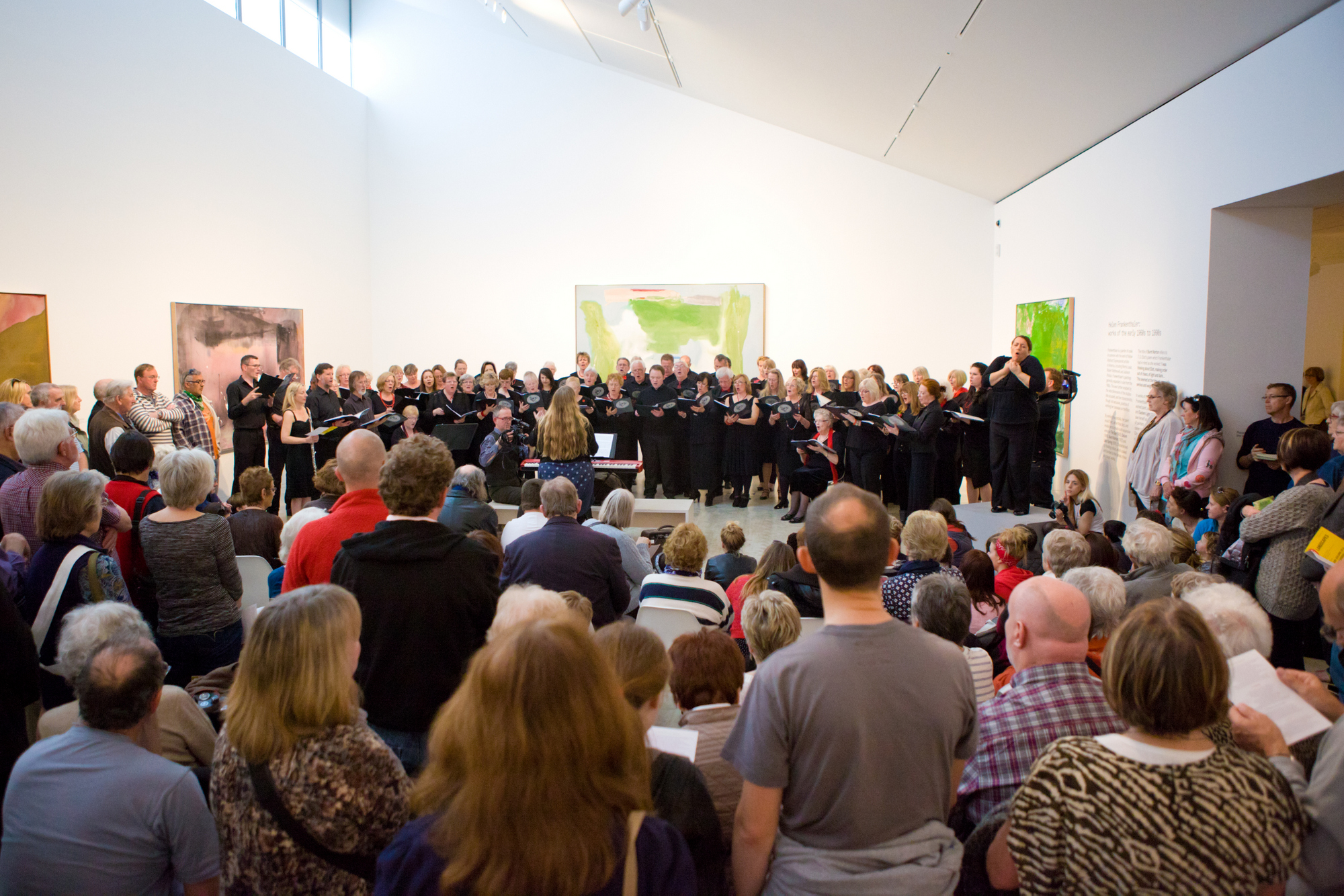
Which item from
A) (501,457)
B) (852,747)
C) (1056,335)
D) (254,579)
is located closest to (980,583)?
(852,747)

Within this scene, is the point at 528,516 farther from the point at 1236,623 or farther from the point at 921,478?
the point at 921,478

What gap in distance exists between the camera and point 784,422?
9328 mm

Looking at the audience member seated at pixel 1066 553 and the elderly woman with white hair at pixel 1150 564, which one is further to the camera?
the audience member seated at pixel 1066 553

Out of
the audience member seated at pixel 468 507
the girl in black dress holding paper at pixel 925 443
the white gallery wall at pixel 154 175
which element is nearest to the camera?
the audience member seated at pixel 468 507

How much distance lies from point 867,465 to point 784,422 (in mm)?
1216

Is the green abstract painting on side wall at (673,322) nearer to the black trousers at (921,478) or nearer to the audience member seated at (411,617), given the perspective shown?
the black trousers at (921,478)

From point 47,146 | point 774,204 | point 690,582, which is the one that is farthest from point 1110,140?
point 47,146

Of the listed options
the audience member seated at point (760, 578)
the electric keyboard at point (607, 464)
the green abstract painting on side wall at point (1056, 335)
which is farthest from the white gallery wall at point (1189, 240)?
the electric keyboard at point (607, 464)

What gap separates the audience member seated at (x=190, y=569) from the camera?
128 inches

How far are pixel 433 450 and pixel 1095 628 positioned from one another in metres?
2.11

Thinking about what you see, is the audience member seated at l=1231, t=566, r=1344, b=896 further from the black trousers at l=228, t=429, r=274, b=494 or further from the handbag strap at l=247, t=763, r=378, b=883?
the black trousers at l=228, t=429, r=274, b=494

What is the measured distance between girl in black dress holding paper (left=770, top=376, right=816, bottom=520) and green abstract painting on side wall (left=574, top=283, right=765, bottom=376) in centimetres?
382

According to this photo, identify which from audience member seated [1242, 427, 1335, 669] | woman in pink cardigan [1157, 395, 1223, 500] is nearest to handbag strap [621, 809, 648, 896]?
audience member seated [1242, 427, 1335, 669]

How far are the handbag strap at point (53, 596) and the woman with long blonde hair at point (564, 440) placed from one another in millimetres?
2778
